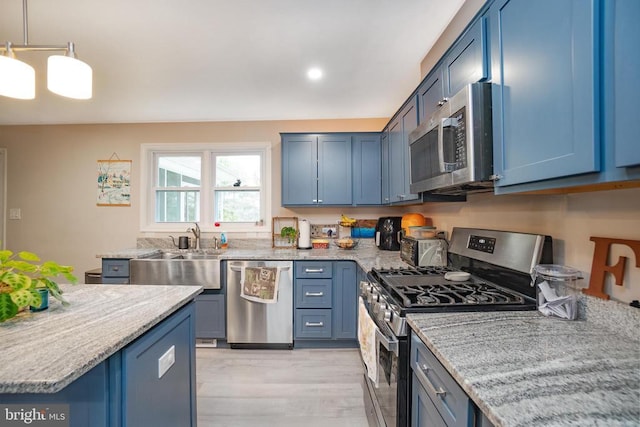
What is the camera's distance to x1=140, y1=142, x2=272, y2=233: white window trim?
3.32 metres

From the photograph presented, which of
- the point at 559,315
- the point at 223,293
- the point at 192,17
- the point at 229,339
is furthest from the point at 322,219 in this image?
the point at 559,315

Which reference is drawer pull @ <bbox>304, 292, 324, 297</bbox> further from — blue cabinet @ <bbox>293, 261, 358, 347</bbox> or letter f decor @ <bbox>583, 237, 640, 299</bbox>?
letter f decor @ <bbox>583, 237, 640, 299</bbox>

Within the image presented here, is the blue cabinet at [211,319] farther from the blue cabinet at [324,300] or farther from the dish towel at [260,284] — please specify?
the blue cabinet at [324,300]

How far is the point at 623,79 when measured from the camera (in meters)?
0.60

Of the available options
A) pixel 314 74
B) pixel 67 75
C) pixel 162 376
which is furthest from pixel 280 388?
pixel 314 74

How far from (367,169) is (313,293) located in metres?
1.47

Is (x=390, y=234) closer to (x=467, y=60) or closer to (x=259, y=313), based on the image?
(x=259, y=313)

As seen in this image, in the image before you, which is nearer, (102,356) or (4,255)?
(102,356)

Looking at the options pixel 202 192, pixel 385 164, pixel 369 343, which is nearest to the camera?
pixel 369 343

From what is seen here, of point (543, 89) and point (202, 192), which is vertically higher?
point (543, 89)

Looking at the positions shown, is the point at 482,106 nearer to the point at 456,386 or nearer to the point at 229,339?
the point at 456,386

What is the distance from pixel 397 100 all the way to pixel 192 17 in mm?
2010

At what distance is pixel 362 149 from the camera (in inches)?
118

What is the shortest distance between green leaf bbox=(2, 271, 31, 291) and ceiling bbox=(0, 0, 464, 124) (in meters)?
1.58
